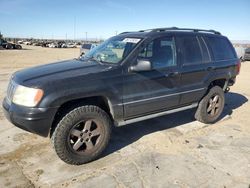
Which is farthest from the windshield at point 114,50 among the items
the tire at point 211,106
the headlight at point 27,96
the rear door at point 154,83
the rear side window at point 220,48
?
the tire at point 211,106

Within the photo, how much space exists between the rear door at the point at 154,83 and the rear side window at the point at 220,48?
1.24 meters

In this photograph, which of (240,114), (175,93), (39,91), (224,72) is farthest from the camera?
(240,114)

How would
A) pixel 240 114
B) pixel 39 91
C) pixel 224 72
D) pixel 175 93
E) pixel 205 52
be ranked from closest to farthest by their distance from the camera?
pixel 39 91
pixel 175 93
pixel 205 52
pixel 224 72
pixel 240 114

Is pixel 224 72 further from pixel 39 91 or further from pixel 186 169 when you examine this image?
pixel 39 91

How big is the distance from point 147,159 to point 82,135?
1.07m

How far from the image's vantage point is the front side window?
4.55 metres

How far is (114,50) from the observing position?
15.4 ft

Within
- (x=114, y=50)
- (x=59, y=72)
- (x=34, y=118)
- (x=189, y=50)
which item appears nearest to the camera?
(x=34, y=118)

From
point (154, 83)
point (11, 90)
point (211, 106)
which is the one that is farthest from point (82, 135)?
point (211, 106)

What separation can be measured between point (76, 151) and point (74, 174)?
0.34 meters

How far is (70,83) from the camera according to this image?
368 cm

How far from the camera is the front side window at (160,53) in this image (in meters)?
4.55

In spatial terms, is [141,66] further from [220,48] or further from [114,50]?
[220,48]

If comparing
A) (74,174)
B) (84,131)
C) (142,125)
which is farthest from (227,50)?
(74,174)
